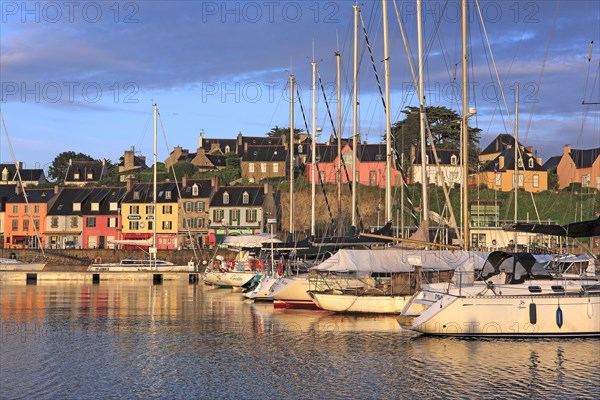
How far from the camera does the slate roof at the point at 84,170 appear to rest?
5438 inches

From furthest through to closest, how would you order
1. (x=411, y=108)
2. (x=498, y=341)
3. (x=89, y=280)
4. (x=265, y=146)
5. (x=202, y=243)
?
(x=265, y=146) → (x=411, y=108) → (x=202, y=243) → (x=89, y=280) → (x=498, y=341)

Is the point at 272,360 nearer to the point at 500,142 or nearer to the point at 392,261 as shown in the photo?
the point at 392,261

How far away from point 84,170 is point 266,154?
3201 cm

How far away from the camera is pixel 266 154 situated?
127 meters

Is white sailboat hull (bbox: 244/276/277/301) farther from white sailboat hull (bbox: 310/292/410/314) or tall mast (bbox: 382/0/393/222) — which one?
white sailboat hull (bbox: 310/292/410/314)

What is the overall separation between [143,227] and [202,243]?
29.0 feet

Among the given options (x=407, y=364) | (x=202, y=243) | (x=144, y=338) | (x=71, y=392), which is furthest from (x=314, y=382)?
(x=202, y=243)

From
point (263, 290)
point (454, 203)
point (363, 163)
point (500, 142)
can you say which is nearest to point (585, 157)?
point (500, 142)

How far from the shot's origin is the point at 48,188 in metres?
122

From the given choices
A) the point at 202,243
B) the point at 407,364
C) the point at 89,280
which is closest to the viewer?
the point at 407,364

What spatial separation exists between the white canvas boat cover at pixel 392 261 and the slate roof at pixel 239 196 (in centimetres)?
6926

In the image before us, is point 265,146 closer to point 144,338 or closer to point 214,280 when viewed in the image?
point 214,280

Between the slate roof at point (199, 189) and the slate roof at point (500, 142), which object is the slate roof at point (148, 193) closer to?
the slate roof at point (199, 189)

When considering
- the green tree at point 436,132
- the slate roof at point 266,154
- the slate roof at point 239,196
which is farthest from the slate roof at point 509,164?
the slate roof at point 239,196
